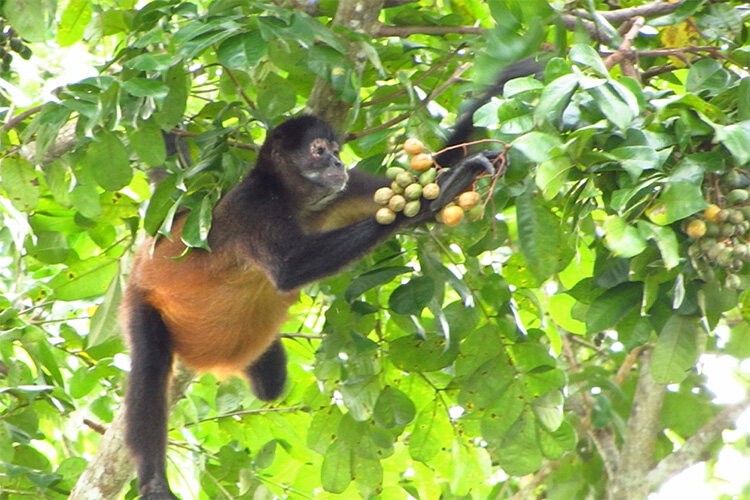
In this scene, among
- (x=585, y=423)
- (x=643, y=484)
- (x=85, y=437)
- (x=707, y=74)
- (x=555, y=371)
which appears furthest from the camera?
Answer: (x=85, y=437)

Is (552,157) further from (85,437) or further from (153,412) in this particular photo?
(85,437)

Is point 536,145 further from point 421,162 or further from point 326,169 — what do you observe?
point 326,169

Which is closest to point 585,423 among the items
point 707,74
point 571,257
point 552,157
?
point 571,257

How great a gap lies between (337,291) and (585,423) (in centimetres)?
231

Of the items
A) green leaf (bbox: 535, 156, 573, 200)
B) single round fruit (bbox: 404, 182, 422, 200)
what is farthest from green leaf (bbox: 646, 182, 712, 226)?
single round fruit (bbox: 404, 182, 422, 200)

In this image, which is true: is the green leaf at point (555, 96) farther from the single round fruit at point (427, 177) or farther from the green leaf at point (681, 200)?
the single round fruit at point (427, 177)

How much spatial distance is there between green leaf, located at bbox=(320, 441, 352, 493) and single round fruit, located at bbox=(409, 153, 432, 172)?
63.2 inches

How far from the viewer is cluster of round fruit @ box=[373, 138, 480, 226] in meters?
3.31

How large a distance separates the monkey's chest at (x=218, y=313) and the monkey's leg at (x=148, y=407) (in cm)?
14

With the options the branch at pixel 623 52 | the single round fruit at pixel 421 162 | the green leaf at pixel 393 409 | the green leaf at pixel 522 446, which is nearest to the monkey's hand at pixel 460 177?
the single round fruit at pixel 421 162

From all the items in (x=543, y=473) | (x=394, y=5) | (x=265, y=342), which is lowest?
(x=543, y=473)

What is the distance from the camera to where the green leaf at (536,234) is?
3.20 m

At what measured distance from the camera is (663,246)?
274 cm

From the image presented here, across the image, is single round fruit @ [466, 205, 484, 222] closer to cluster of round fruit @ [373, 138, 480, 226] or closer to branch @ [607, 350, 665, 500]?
cluster of round fruit @ [373, 138, 480, 226]
